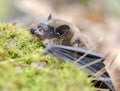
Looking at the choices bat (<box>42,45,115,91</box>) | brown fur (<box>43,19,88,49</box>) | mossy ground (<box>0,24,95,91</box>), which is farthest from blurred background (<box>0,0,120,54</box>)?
mossy ground (<box>0,24,95,91</box>)

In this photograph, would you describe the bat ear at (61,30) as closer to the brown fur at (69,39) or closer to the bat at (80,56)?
the brown fur at (69,39)

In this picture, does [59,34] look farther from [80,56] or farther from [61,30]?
[80,56]

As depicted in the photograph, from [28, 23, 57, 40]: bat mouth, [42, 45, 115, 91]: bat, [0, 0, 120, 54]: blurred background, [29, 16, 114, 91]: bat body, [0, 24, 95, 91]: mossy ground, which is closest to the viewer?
[0, 24, 95, 91]: mossy ground

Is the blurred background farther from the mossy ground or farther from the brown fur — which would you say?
the mossy ground

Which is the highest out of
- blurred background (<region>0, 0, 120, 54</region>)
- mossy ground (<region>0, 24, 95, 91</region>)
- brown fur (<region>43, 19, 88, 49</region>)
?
blurred background (<region>0, 0, 120, 54</region>)

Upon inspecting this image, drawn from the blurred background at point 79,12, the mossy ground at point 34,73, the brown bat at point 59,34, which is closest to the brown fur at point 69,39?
the brown bat at point 59,34

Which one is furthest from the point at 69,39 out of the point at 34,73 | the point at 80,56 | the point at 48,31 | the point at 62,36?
the point at 34,73
